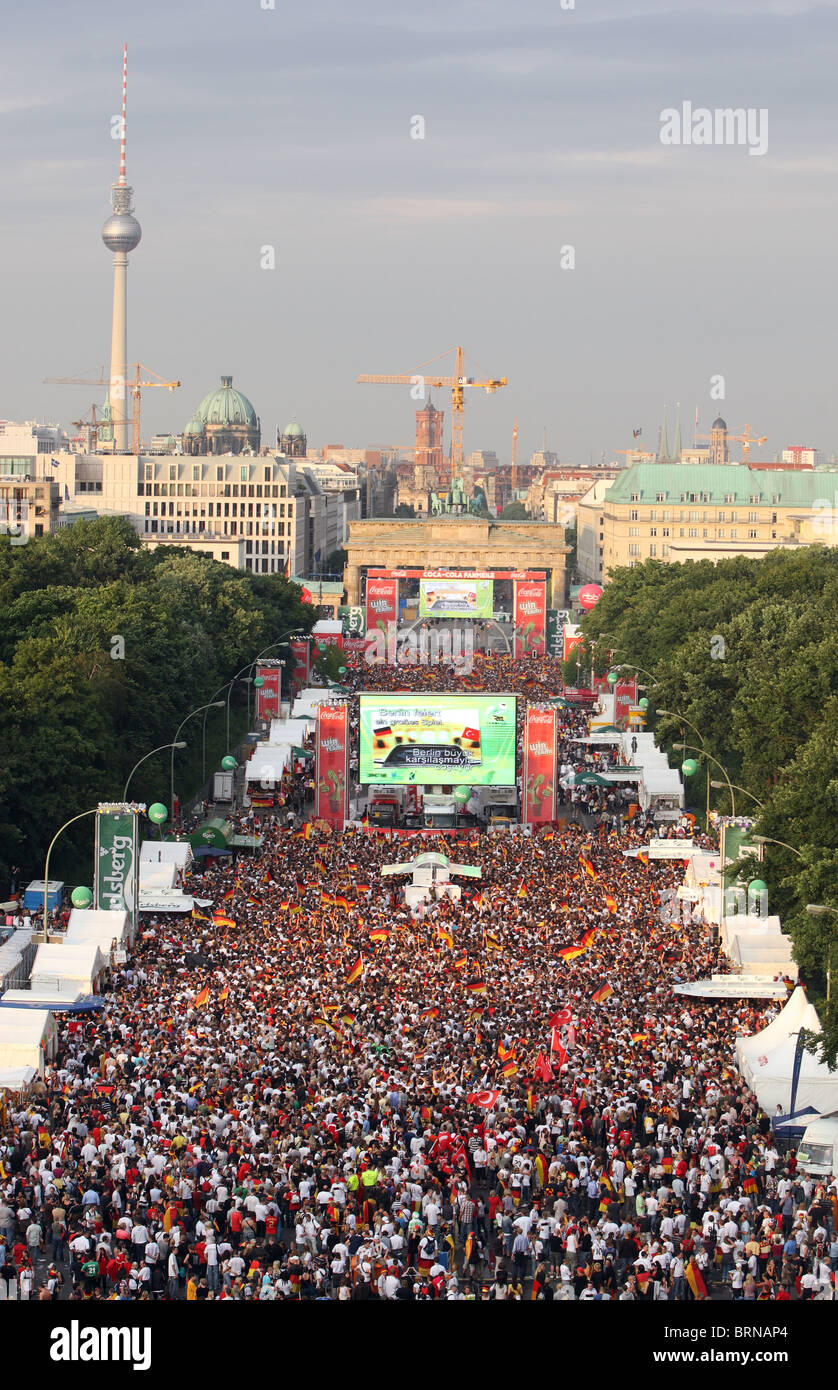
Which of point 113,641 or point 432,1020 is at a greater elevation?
point 113,641

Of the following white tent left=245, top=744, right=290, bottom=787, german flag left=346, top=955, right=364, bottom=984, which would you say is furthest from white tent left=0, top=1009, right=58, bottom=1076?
white tent left=245, top=744, right=290, bottom=787

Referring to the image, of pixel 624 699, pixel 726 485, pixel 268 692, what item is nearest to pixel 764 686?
pixel 624 699

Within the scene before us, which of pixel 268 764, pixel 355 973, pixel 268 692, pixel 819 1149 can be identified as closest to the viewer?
pixel 819 1149

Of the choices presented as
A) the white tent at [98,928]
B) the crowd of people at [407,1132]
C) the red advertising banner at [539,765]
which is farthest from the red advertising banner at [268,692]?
the white tent at [98,928]

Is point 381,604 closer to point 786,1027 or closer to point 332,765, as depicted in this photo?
point 332,765

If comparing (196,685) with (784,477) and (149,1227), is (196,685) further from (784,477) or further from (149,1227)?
(784,477)
